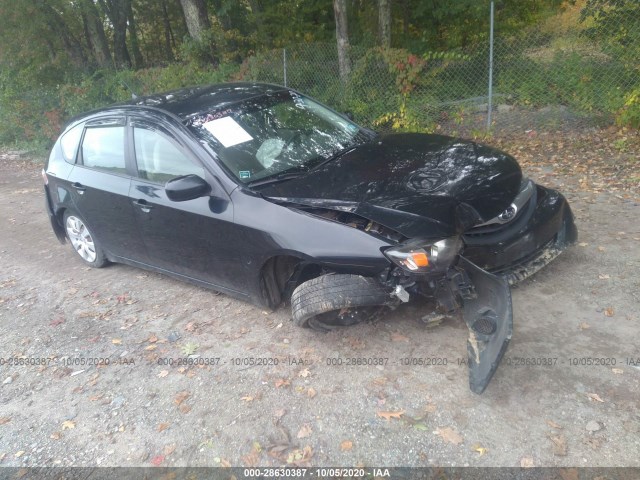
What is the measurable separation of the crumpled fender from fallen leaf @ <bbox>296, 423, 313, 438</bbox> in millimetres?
975

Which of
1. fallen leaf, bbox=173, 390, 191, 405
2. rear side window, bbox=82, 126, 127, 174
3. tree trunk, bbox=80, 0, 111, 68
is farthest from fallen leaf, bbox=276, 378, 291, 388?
tree trunk, bbox=80, 0, 111, 68

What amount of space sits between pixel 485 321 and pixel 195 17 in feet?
38.1

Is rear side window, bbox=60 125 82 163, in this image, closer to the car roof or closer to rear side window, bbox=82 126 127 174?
rear side window, bbox=82 126 127 174

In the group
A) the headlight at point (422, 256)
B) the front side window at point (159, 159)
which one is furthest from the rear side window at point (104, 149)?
the headlight at point (422, 256)

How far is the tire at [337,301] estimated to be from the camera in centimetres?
349

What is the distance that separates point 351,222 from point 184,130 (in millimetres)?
1668

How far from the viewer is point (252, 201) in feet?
12.8

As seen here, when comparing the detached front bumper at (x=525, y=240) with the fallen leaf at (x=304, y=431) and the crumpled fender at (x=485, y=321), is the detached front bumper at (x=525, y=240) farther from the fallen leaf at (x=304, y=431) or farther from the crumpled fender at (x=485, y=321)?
the fallen leaf at (x=304, y=431)

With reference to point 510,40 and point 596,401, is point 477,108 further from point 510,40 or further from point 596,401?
point 596,401

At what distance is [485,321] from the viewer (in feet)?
10.8

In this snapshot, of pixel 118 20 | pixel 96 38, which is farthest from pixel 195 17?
pixel 118 20

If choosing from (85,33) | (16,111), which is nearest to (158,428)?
(16,111)

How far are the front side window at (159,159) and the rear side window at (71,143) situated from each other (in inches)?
47.3

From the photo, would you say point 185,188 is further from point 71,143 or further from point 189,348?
point 71,143
